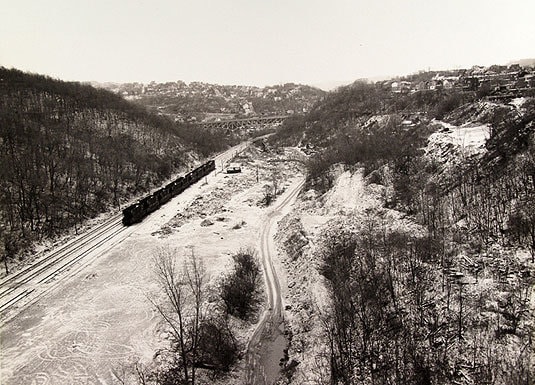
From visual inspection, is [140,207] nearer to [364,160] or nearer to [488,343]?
[364,160]

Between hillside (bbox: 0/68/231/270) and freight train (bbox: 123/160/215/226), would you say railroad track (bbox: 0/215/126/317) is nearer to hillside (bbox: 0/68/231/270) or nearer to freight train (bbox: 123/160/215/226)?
freight train (bbox: 123/160/215/226)

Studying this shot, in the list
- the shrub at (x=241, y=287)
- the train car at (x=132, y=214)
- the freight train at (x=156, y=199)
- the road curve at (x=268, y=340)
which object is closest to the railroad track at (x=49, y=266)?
the train car at (x=132, y=214)

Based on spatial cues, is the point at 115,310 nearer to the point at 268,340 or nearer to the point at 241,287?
the point at 241,287

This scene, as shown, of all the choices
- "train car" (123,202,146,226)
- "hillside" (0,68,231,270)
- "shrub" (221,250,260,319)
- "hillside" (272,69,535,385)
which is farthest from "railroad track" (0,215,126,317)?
"hillside" (272,69,535,385)

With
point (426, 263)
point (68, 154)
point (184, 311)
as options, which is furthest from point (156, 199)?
point (426, 263)

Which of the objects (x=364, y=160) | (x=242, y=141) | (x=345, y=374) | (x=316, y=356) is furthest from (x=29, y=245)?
(x=242, y=141)

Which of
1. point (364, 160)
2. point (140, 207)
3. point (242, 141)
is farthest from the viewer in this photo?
point (242, 141)

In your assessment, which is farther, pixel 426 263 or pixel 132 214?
pixel 132 214
